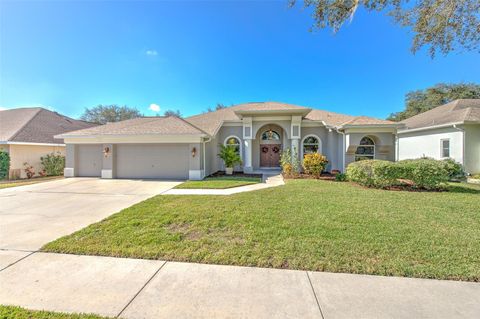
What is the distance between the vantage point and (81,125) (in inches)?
842

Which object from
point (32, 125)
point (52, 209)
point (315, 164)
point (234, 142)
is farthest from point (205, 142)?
point (32, 125)

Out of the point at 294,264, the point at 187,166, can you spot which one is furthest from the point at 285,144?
the point at 294,264

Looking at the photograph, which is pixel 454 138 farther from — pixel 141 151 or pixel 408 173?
pixel 141 151

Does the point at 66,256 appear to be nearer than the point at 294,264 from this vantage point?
No

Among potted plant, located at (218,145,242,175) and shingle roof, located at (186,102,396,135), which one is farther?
potted plant, located at (218,145,242,175)

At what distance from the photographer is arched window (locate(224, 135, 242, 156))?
15.5 metres

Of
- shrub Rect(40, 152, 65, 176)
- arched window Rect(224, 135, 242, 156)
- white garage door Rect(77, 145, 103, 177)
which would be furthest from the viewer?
arched window Rect(224, 135, 242, 156)

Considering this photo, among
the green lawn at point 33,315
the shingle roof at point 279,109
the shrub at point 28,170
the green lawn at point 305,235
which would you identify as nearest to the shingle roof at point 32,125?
the shrub at point 28,170

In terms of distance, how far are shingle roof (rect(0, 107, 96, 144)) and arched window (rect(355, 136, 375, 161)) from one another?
21.9 m

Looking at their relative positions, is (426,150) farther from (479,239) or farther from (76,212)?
(76,212)

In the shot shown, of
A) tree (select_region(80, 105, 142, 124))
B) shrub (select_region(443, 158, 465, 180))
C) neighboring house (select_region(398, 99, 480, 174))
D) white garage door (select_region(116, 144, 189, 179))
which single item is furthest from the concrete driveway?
tree (select_region(80, 105, 142, 124))

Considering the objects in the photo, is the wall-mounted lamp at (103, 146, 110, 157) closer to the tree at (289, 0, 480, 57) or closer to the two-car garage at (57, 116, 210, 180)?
the two-car garage at (57, 116, 210, 180)

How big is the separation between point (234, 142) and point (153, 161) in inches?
227

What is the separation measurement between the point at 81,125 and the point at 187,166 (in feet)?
52.3
